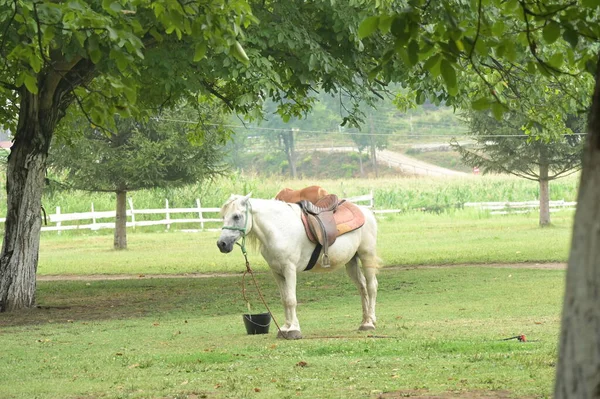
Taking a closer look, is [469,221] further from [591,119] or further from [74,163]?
[591,119]

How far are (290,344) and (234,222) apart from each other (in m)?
1.54

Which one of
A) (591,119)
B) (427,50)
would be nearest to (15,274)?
(427,50)

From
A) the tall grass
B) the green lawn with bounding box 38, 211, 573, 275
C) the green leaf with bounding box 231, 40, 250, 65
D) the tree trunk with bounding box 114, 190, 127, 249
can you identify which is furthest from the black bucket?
the tall grass

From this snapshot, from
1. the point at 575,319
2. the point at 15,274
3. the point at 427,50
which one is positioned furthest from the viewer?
the point at 15,274

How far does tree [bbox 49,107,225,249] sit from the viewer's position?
33.7 metres

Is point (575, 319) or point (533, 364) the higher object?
point (575, 319)

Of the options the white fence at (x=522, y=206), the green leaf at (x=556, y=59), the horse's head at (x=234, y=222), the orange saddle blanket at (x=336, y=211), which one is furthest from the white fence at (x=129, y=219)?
the green leaf at (x=556, y=59)

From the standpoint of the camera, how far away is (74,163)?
33.8 meters

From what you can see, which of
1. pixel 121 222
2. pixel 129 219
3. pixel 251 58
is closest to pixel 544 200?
pixel 121 222

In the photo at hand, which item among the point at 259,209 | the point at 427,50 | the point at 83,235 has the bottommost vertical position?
the point at 83,235

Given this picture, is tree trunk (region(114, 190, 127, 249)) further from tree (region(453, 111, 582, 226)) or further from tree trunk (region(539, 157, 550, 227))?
tree trunk (region(539, 157, 550, 227))

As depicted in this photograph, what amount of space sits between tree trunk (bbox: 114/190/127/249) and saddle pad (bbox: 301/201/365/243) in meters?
23.0

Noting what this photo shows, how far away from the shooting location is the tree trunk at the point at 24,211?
17672 mm

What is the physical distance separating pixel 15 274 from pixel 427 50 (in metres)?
12.9
